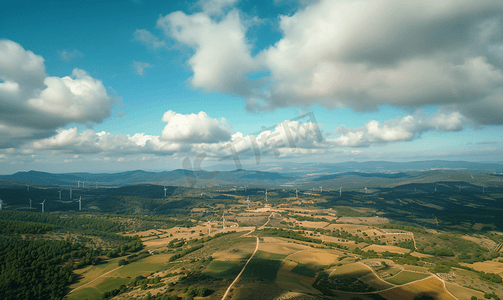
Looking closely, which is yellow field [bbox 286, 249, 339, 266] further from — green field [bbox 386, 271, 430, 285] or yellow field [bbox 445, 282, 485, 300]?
yellow field [bbox 445, 282, 485, 300]

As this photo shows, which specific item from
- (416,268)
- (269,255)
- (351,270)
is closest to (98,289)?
(269,255)

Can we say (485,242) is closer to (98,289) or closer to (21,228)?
(98,289)

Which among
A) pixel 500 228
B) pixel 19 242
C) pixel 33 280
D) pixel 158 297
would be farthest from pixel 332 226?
pixel 19 242

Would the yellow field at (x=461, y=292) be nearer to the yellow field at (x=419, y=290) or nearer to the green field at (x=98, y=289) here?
the yellow field at (x=419, y=290)

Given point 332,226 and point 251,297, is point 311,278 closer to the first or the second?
point 251,297

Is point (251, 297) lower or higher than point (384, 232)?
higher
